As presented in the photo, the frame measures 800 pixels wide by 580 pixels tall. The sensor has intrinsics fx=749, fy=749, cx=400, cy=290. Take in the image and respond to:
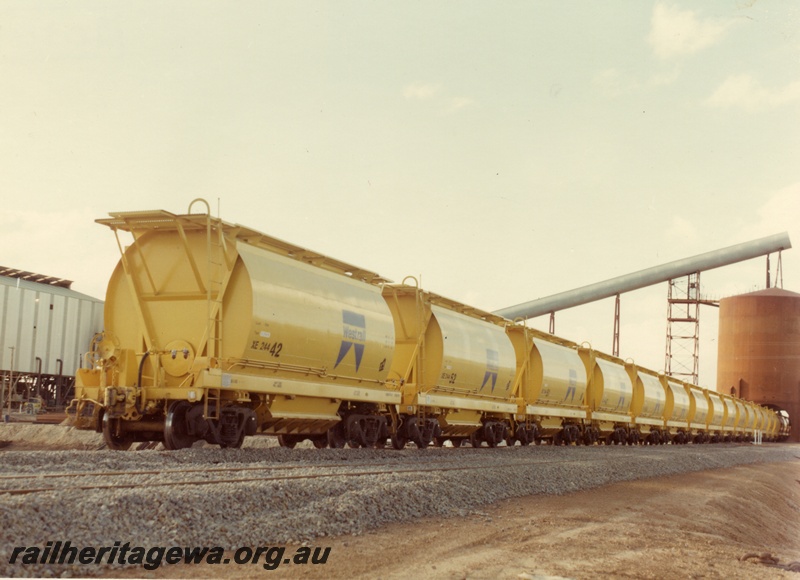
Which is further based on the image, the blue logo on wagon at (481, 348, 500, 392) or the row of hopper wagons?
the blue logo on wagon at (481, 348, 500, 392)

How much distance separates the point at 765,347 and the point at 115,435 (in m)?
58.9

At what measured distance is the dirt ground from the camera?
6.41m

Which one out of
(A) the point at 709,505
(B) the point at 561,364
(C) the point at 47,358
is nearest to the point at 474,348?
(B) the point at 561,364

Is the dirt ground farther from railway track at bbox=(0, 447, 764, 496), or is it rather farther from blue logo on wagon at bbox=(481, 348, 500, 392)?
blue logo on wagon at bbox=(481, 348, 500, 392)

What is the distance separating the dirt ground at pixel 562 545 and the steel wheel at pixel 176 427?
5.35 metres

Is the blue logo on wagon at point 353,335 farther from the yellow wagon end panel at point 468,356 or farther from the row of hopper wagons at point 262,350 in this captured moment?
the yellow wagon end panel at point 468,356

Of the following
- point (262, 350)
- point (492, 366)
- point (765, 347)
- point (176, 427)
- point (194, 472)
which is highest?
point (765, 347)

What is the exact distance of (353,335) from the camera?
15.9m

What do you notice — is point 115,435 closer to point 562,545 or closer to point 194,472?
point 194,472

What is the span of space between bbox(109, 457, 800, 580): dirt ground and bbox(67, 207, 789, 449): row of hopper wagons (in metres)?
5.07

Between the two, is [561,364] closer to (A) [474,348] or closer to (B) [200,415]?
(A) [474,348]

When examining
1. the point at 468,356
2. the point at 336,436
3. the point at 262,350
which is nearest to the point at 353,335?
the point at 336,436

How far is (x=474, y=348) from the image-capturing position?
21281 millimetres

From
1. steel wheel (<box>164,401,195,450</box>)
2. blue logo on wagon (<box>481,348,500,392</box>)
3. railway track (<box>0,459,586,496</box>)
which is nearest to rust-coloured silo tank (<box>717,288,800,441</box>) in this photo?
blue logo on wagon (<box>481,348,500,392</box>)
